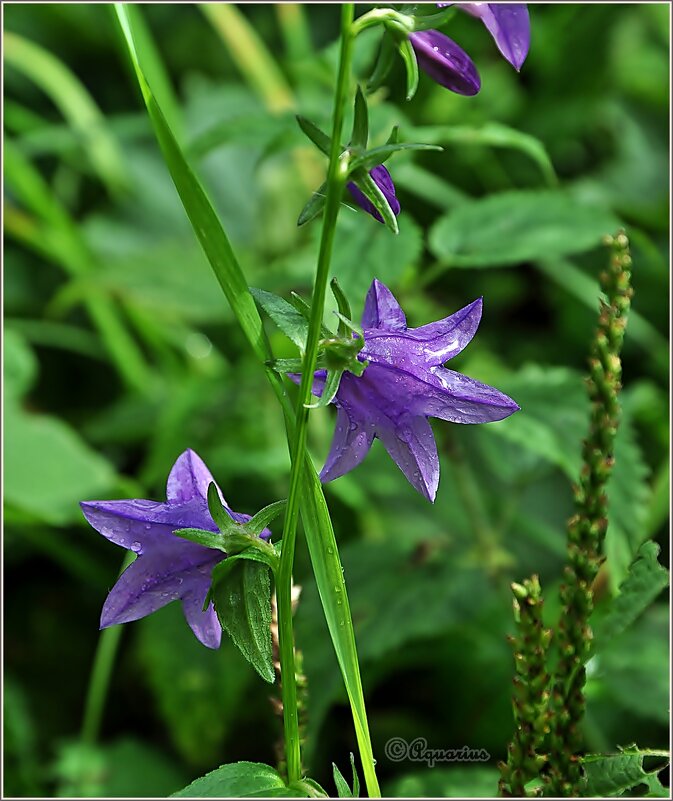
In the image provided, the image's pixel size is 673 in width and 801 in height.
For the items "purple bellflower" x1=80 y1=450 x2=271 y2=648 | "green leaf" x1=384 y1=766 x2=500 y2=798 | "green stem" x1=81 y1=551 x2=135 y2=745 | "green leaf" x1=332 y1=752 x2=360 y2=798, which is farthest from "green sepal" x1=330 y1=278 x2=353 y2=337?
"green stem" x1=81 y1=551 x2=135 y2=745

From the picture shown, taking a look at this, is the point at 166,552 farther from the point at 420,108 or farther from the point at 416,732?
the point at 420,108

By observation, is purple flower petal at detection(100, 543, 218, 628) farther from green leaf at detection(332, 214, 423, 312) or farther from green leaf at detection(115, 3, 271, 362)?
green leaf at detection(332, 214, 423, 312)

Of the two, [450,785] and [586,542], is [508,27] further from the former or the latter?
[450,785]

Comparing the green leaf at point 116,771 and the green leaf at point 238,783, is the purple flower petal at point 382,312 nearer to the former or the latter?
the green leaf at point 238,783

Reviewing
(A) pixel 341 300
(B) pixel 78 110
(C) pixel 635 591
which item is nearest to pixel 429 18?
(A) pixel 341 300

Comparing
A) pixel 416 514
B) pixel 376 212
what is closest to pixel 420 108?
pixel 416 514

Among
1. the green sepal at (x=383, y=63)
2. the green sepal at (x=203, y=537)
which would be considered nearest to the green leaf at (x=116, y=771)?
the green sepal at (x=203, y=537)
